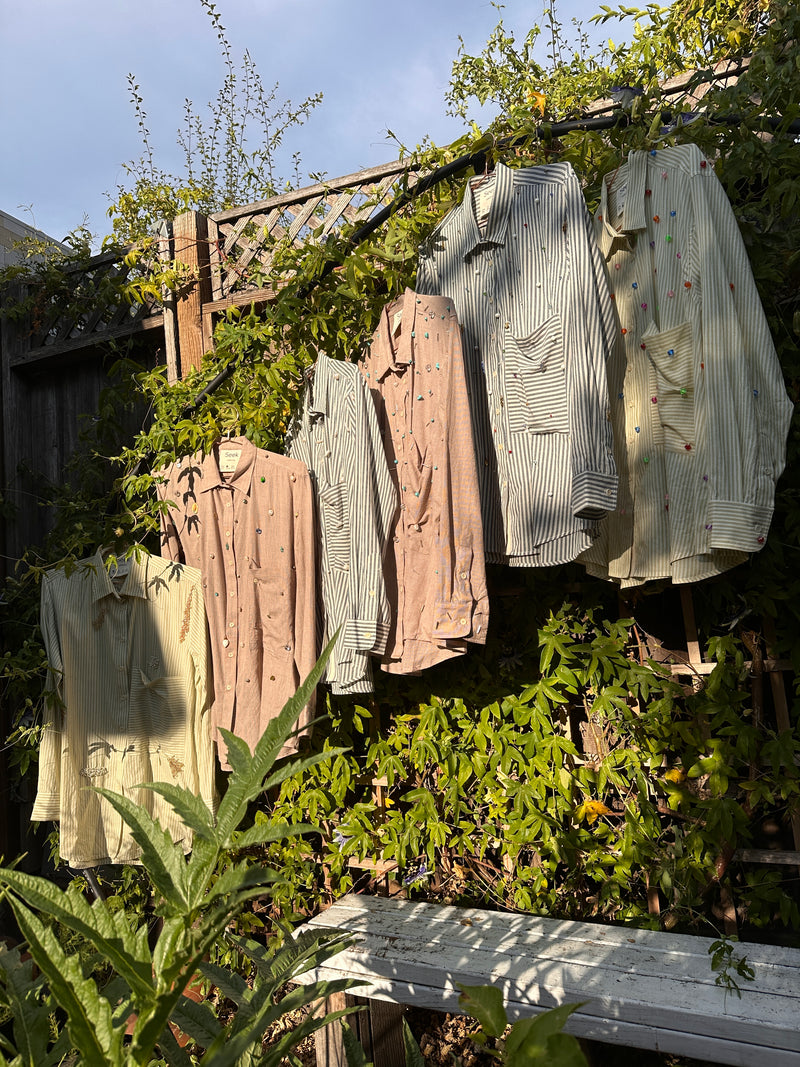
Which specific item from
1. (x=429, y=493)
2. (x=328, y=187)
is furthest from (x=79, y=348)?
(x=429, y=493)

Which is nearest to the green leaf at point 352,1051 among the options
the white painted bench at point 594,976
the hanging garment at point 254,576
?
the white painted bench at point 594,976

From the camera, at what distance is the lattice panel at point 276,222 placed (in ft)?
8.75

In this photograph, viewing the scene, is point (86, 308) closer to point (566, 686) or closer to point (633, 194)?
point (633, 194)

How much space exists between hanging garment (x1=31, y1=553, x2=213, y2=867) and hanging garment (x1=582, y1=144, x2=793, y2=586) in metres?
1.27

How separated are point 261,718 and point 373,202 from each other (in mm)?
1566

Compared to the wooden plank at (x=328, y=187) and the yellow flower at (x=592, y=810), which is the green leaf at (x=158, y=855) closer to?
the yellow flower at (x=592, y=810)

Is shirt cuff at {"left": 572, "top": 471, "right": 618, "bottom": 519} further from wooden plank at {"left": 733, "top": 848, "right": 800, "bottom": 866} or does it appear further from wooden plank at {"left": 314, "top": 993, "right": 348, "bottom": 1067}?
wooden plank at {"left": 314, "top": 993, "right": 348, "bottom": 1067}

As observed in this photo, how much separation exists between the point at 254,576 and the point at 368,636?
0.48m

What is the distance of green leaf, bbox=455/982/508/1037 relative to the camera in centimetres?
60

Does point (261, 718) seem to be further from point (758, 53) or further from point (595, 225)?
point (758, 53)

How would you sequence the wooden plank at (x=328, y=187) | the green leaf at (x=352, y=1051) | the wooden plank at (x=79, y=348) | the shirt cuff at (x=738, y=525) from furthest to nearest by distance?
the wooden plank at (x=79, y=348) → the wooden plank at (x=328, y=187) → the shirt cuff at (x=738, y=525) → the green leaf at (x=352, y=1051)

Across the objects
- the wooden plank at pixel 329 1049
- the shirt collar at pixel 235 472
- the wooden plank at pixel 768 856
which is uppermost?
the shirt collar at pixel 235 472

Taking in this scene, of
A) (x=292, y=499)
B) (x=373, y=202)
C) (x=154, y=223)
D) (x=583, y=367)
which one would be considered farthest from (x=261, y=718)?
(x=154, y=223)

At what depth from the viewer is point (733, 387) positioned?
180 centimetres
